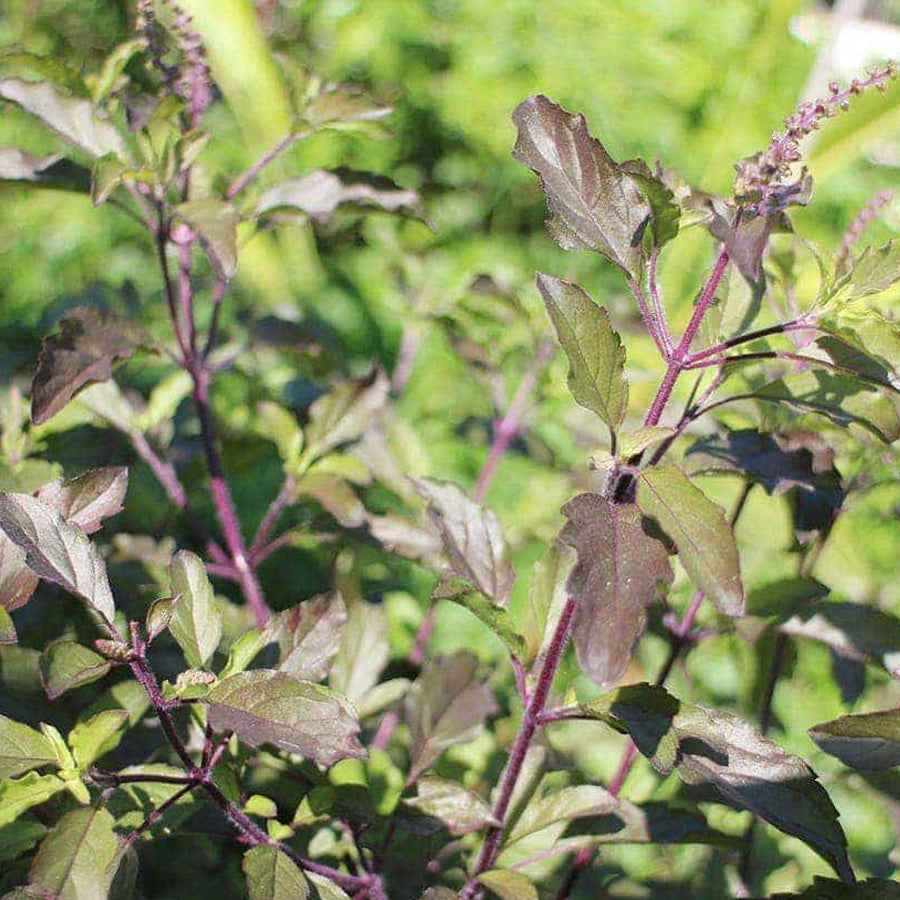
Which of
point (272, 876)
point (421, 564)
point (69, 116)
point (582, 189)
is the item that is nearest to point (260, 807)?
point (272, 876)

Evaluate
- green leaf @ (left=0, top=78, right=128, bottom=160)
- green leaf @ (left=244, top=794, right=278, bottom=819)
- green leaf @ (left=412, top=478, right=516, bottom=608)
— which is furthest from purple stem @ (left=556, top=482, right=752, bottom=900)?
green leaf @ (left=0, top=78, right=128, bottom=160)

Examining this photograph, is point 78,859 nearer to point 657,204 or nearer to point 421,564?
point 421,564

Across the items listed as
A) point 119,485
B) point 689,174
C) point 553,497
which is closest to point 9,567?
point 119,485

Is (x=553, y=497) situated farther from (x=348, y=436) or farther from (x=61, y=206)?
(x=61, y=206)

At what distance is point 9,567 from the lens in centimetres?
84

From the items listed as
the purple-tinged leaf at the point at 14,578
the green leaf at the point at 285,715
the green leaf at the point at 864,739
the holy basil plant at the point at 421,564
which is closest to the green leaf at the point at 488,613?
the holy basil plant at the point at 421,564

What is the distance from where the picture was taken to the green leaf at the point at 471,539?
92 cm

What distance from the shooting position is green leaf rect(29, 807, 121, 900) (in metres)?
0.72

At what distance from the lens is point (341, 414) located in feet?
4.09

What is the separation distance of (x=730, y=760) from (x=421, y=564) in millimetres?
465

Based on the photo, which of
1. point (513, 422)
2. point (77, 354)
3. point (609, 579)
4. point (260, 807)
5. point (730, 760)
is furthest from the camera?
point (513, 422)

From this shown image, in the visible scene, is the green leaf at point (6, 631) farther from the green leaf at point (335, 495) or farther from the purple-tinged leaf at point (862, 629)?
the purple-tinged leaf at point (862, 629)

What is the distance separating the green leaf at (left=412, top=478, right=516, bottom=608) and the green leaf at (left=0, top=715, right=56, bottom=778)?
365mm

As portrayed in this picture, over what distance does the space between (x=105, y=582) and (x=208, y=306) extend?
1990mm
